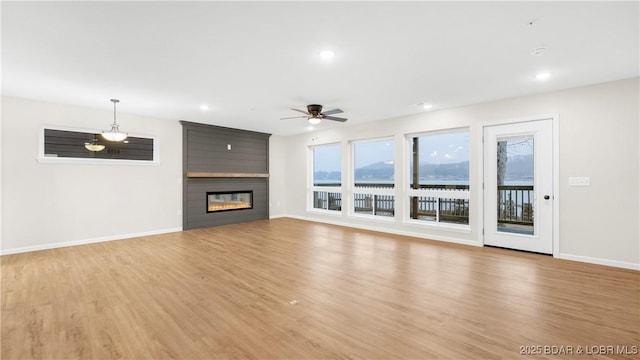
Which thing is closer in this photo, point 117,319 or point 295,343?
point 295,343

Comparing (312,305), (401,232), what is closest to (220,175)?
(401,232)

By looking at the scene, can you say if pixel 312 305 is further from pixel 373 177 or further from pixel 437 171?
pixel 373 177

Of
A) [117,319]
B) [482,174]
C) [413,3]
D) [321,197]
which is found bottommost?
[117,319]

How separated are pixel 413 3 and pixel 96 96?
16.4ft

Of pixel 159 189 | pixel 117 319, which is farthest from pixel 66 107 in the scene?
pixel 117 319

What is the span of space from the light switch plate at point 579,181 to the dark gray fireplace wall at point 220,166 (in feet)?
22.7

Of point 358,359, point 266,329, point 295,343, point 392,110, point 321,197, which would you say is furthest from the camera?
point 321,197

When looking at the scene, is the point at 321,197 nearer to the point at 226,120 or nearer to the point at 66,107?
the point at 226,120

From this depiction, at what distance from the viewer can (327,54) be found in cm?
306

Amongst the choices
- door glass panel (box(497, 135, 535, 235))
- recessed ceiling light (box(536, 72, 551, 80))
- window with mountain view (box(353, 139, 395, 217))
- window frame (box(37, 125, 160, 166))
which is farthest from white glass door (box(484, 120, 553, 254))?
window frame (box(37, 125, 160, 166))

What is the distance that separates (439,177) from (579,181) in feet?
7.39

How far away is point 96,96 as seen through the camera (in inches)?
180

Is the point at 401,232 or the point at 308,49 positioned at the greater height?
the point at 308,49

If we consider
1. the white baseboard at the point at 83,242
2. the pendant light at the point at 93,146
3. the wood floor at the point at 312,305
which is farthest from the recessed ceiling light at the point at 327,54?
the white baseboard at the point at 83,242
